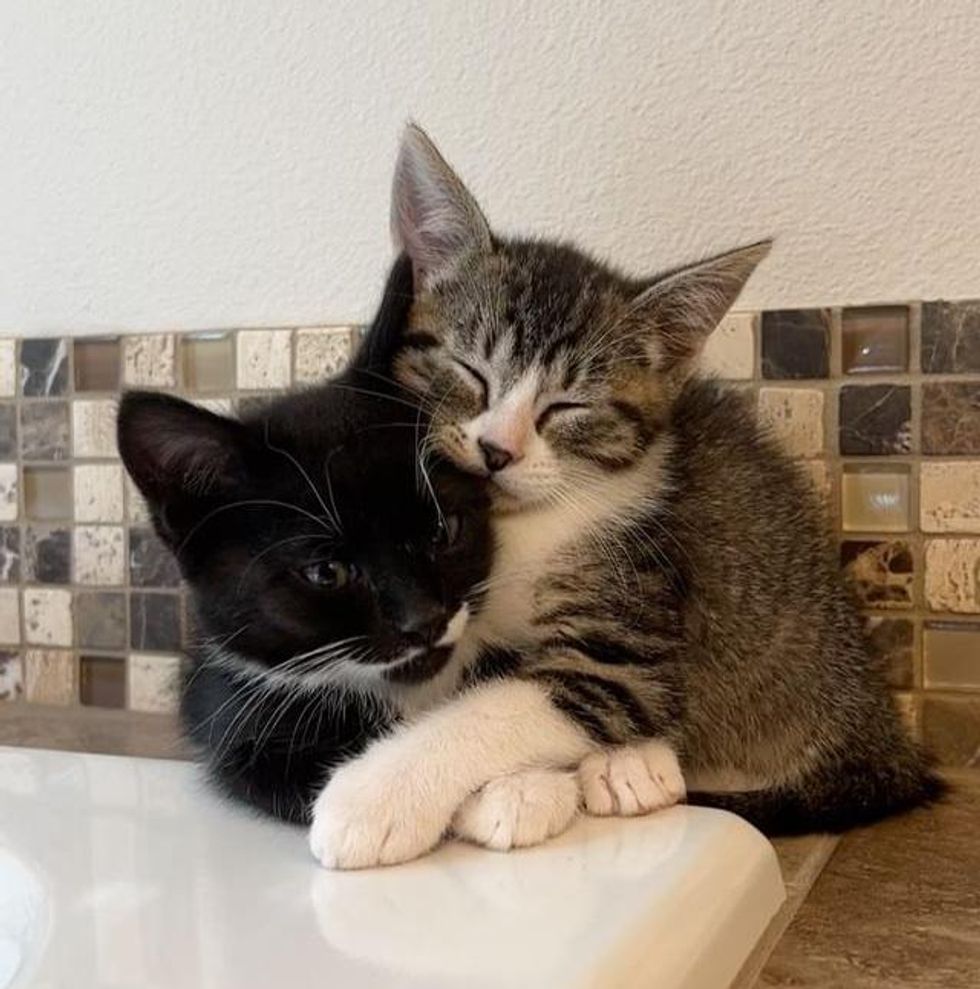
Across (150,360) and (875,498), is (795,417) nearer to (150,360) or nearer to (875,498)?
(875,498)

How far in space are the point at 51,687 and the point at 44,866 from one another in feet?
1.87

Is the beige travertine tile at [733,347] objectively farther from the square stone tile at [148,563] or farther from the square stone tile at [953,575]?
the square stone tile at [148,563]

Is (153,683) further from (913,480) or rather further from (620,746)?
(913,480)

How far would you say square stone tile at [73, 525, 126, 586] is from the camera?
1271 millimetres

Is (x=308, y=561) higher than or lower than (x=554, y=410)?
lower

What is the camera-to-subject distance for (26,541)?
4.30 ft

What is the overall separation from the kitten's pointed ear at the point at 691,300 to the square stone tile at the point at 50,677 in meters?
0.73

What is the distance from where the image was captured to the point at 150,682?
1.26m

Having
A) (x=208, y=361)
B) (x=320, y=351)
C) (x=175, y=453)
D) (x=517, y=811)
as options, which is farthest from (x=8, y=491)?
(x=517, y=811)

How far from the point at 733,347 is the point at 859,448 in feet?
0.46

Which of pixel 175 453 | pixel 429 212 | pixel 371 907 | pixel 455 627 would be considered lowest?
pixel 371 907

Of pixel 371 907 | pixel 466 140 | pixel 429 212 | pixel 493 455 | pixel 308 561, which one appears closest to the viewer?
pixel 371 907

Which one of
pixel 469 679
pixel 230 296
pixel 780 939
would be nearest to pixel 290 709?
pixel 469 679

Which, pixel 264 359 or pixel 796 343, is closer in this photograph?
pixel 796 343
